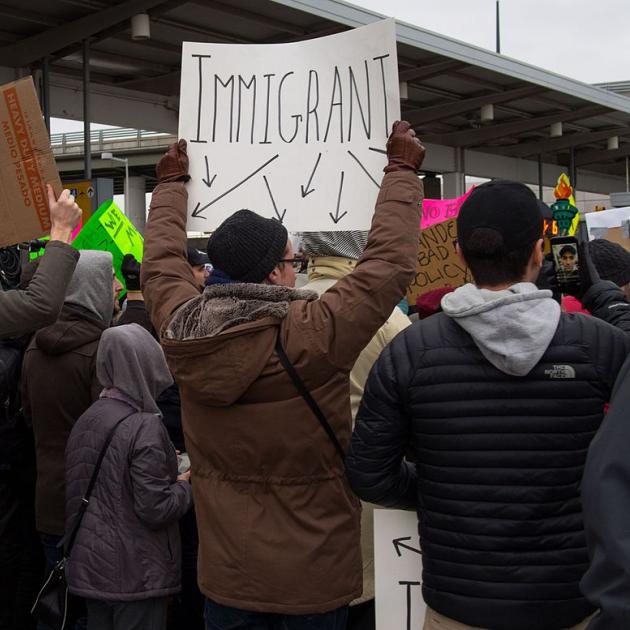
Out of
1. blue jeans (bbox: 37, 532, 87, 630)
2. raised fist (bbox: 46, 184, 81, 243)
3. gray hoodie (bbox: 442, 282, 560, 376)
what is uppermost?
raised fist (bbox: 46, 184, 81, 243)

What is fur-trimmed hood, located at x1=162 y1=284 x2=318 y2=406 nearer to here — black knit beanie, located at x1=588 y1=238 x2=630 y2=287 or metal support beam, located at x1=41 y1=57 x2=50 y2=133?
black knit beanie, located at x1=588 y1=238 x2=630 y2=287

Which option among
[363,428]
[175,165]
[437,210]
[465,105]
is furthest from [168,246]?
[465,105]

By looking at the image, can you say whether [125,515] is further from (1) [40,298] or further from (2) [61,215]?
(2) [61,215]

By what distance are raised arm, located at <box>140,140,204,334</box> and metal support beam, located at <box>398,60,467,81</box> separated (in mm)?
10105

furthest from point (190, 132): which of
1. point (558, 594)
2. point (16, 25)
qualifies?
point (16, 25)

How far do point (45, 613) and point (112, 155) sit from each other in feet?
125

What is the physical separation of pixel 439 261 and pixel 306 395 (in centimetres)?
253

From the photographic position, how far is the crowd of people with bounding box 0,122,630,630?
206 centimetres

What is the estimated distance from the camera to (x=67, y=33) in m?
9.98

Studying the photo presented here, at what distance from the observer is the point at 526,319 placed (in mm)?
2061

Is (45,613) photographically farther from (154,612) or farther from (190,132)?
(190,132)

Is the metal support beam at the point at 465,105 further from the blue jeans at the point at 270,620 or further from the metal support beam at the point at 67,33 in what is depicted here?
the blue jeans at the point at 270,620

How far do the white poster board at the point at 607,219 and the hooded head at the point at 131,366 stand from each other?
13.2ft

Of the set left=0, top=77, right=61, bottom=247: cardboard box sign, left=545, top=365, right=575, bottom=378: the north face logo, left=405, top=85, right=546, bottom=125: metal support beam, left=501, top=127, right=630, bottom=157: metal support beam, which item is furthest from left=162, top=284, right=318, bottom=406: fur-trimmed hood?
left=501, top=127, right=630, bottom=157: metal support beam
